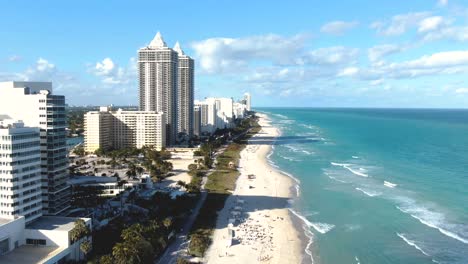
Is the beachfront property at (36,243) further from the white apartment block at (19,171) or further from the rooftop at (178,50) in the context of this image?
the rooftop at (178,50)

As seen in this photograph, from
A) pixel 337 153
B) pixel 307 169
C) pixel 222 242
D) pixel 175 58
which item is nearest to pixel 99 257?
pixel 222 242

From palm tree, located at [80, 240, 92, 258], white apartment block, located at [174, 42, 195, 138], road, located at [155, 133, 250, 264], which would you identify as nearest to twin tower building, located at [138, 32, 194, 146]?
A: white apartment block, located at [174, 42, 195, 138]

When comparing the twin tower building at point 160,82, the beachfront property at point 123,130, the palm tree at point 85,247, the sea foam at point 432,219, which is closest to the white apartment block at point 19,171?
the palm tree at point 85,247

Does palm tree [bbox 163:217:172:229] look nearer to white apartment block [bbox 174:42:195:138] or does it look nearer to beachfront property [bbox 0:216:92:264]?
beachfront property [bbox 0:216:92:264]

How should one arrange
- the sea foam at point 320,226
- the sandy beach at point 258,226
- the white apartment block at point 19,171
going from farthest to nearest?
1. the sea foam at point 320,226
2. the sandy beach at point 258,226
3. the white apartment block at point 19,171

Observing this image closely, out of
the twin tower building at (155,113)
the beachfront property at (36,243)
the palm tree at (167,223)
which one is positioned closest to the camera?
the beachfront property at (36,243)

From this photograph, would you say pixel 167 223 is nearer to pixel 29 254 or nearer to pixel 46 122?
pixel 29 254
